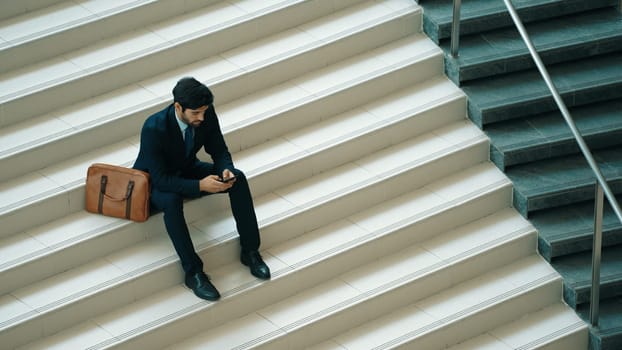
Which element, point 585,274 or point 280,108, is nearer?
point 585,274

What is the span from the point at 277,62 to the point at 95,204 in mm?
1506

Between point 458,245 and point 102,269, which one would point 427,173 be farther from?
point 102,269

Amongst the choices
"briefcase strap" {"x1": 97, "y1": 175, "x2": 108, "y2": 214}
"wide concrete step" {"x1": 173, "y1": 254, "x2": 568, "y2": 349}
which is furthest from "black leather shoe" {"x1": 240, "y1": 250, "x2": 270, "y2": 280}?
"briefcase strap" {"x1": 97, "y1": 175, "x2": 108, "y2": 214}

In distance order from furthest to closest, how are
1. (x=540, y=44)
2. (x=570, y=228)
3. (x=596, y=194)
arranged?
(x=540, y=44), (x=570, y=228), (x=596, y=194)

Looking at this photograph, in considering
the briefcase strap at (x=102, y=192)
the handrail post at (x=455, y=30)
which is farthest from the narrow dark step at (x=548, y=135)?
the briefcase strap at (x=102, y=192)

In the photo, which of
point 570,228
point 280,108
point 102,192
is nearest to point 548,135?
point 570,228

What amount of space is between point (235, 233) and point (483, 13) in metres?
2.34

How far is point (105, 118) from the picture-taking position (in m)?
6.68

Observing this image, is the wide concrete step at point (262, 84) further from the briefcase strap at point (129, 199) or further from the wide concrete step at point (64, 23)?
the briefcase strap at point (129, 199)

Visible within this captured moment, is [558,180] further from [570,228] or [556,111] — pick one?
[556,111]

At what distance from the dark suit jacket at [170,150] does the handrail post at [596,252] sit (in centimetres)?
196

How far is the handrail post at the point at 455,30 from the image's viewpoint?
23.3ft

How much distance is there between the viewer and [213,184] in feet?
19.8

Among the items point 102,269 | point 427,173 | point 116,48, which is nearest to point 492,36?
point 427,173
